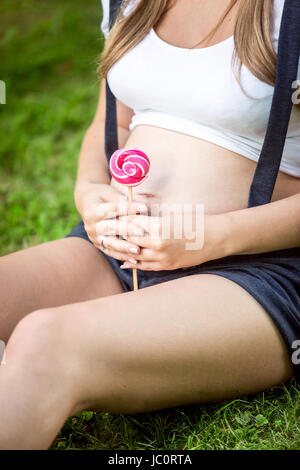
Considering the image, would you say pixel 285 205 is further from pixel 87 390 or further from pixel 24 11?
pixel 24 11

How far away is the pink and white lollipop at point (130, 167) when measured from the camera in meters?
1.29

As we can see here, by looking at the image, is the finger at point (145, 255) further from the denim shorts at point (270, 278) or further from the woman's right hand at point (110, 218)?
the denim shorts at point (270, 278)

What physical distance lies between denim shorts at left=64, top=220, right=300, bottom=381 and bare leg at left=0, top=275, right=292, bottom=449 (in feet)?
0.07

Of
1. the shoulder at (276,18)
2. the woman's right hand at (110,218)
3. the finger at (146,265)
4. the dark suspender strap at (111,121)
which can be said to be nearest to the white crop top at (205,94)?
the shoulder at (276,18)

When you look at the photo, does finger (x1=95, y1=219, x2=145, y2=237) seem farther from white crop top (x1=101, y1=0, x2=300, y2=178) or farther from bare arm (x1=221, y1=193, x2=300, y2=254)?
white crop top (x1=101, y1=0, x2=300, y2=178)

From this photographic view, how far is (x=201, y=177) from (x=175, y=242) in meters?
0.20

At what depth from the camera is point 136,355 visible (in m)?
1.09

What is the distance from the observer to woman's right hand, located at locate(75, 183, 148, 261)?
1.27 metres

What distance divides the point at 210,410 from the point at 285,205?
1.58ft

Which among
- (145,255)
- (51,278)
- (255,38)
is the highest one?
(255,38)

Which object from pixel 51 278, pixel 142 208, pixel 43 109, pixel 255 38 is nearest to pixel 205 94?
pixel 255 38

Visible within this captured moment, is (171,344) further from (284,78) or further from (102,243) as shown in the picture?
(284,78)

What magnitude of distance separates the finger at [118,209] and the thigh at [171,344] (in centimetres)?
19

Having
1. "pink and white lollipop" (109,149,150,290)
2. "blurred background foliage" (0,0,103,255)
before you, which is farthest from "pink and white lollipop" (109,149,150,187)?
"blurred background foliage" (0,0,103,255)
